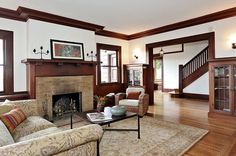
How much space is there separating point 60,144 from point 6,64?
12.4ft

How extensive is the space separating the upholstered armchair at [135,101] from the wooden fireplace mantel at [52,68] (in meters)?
1.36

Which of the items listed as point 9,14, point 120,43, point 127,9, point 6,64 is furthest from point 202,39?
point 6,64

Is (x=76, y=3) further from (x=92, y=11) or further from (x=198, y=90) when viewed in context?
(x=198, y=90)

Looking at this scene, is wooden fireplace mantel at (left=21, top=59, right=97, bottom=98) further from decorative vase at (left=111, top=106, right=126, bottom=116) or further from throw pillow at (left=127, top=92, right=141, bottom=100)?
decorative vase at (left=111, top=106, right=126, bottom=116)

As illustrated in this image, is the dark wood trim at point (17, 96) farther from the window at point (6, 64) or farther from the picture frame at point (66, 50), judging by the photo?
the picture frame at point (66, 50)

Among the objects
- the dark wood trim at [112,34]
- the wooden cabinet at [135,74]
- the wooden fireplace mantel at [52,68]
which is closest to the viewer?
the wooden fireplace mantel at [52,68]

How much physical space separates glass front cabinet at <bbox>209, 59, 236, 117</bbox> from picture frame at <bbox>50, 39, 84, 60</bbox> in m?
3.94

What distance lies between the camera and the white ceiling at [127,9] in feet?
12.4

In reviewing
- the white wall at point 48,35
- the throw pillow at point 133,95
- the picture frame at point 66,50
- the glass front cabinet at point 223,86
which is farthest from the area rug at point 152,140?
the white wall at point 48,35

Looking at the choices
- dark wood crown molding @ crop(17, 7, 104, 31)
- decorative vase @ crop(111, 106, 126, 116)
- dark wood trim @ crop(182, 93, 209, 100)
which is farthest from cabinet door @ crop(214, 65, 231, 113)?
dark wood crown molding @ crop(17, 7, 104, 31)

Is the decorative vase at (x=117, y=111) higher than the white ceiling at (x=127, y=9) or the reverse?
the reverse

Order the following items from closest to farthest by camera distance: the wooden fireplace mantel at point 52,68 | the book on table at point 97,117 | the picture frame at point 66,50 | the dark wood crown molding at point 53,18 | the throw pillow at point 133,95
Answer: the book on table at point 97,117
the dark wood crown molding at point 53,18
the wooden fireplace mantel at point 52,68
the picture frame at point 66,50
the throw pillow at point 133,95

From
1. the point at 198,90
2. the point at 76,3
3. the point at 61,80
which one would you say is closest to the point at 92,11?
the point at 76,3

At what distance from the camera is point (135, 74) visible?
6.46 metres
